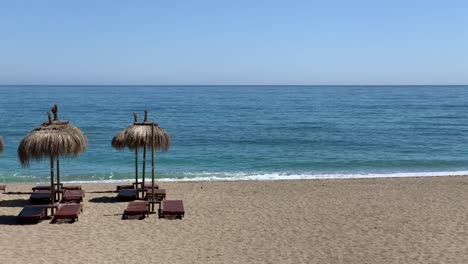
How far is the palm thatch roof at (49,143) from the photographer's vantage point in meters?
12.4

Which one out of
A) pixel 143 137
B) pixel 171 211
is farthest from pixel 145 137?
pixel 171 211

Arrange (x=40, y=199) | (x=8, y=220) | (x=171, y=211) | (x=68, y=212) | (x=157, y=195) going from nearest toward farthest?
(x=68, y=212) < (x=8, y=220) < (x=171, y=211) < (x=40, y=199) < (x=157, y=195)

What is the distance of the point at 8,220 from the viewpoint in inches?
519

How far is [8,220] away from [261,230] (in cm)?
702

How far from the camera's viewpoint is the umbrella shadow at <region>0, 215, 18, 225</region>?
42.2 ft

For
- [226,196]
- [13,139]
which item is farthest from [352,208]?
[13,139]

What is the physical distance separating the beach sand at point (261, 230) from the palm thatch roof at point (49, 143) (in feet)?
6.26

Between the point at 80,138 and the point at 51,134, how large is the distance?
813mm

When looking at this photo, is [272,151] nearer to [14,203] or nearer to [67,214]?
[14,203]

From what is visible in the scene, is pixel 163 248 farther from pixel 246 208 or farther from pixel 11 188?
pixel 11 188

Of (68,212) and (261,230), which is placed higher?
(68,212)

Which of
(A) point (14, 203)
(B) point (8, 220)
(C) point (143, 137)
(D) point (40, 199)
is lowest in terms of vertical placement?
(A) point (14, 203)

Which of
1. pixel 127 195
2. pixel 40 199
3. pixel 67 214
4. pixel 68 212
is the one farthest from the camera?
pixel 127 195

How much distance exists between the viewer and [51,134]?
41.2 ft
